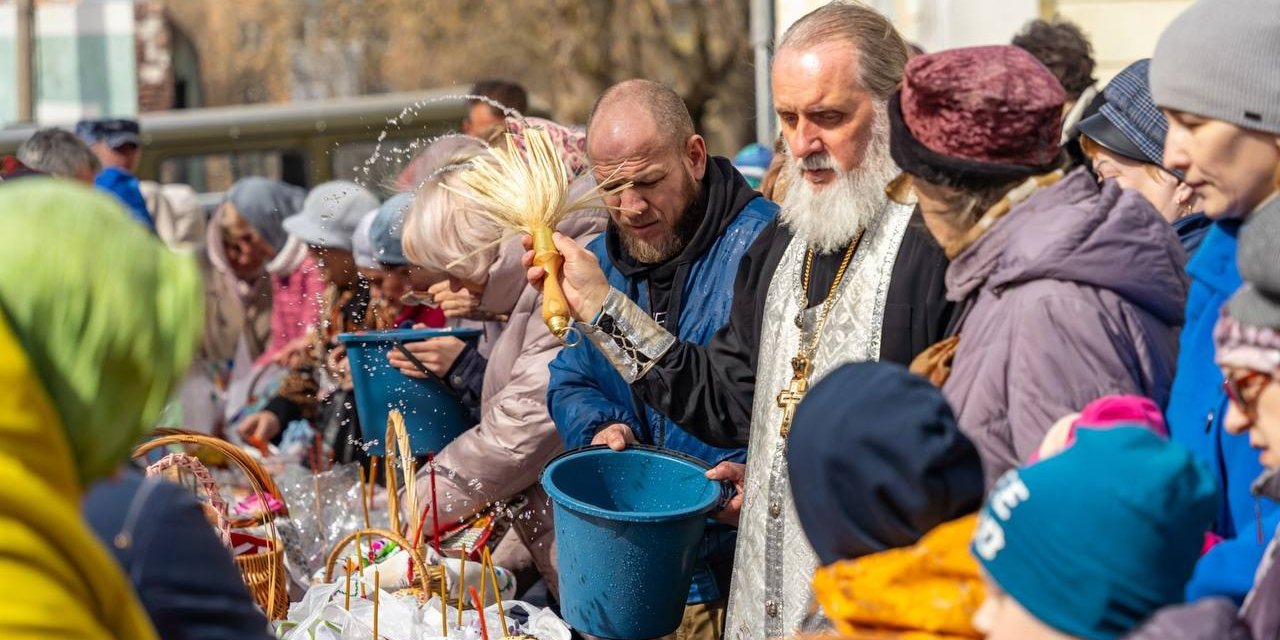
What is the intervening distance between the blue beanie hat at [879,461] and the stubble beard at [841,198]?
0.82m

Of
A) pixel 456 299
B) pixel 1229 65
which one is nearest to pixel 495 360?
pixel 456 299

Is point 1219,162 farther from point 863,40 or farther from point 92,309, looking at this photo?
point 92,309

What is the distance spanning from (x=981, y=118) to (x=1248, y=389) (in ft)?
1.90

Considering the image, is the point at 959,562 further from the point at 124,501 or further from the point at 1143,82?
the point at 1143,82

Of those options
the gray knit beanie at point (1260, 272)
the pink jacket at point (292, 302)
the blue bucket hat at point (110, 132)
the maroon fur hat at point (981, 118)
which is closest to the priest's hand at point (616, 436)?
the maroon fur hat at point (981, 118)

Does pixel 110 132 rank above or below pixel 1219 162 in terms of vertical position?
below

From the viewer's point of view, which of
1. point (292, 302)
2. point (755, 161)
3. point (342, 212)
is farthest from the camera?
point (755, 161)

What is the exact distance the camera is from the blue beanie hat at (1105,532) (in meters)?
1.60

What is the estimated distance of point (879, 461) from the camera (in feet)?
6.17

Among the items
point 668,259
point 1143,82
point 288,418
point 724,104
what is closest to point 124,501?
point 668,259

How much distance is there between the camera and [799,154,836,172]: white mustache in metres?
2.85

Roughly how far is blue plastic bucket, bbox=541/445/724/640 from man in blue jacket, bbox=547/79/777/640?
0.24 m

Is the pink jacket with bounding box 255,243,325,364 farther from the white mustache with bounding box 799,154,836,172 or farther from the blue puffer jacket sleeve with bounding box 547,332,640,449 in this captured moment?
the white mustache with bounding box 799,154,836,172

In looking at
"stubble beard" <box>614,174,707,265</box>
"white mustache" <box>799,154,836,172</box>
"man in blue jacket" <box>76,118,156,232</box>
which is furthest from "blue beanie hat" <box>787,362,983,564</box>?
"man in blue jacket" <box>76,118,156,232</box>
